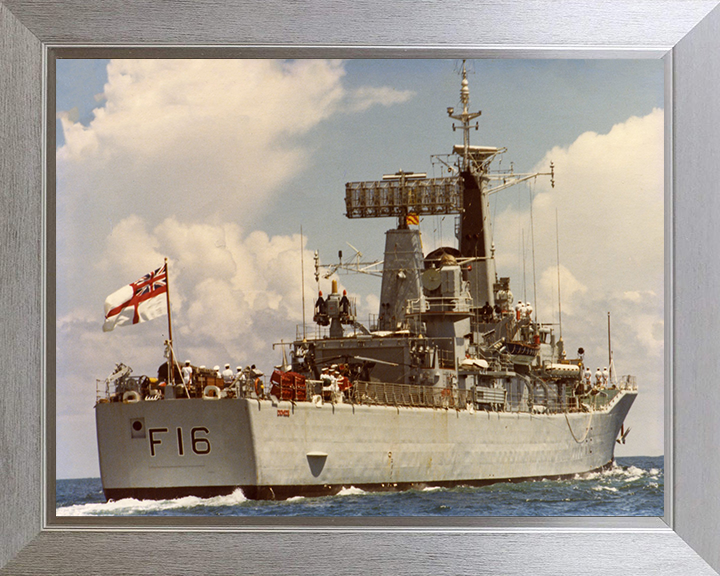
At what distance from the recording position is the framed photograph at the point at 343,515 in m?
6.45

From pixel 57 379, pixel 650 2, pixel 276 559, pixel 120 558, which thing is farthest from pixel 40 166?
pixel 650 2

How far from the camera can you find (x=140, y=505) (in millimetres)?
9078

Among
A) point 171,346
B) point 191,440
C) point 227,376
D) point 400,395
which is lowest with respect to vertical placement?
point 191,440

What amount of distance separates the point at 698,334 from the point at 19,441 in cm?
480

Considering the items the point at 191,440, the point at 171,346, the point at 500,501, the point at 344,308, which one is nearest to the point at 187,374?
the point at 171,346

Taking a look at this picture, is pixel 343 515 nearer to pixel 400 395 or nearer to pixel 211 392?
pixel 211 392

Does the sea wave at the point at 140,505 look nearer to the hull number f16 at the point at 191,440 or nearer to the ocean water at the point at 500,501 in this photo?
the ocean water at the point at 500,501

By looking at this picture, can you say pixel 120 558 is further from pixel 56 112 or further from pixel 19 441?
pixel 56 112

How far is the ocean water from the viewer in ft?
22.2

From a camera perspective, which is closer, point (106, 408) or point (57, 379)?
point (57, 379)

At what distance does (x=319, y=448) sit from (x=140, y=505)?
453cm

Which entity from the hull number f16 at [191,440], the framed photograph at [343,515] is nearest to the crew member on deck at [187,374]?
the hull number f16 at [191,440]

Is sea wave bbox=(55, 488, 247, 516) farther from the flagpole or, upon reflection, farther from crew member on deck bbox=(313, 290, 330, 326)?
crew member on deck bbox=(313, 290, 330, 326)

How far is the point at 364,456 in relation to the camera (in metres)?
A: 13.4
